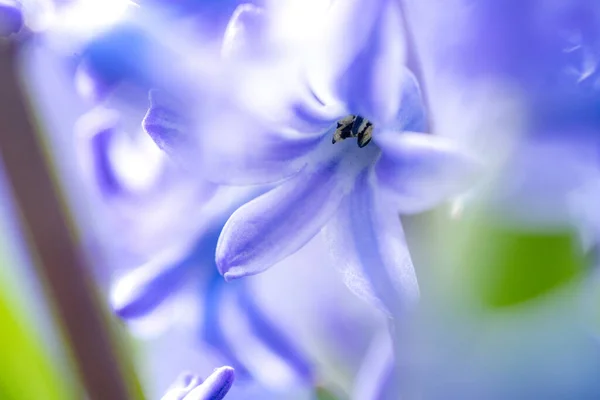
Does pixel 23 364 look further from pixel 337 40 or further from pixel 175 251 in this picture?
pixel 337 40

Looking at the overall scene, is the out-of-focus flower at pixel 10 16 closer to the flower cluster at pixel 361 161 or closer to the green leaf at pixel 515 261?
the flower cluster at pixel 361 161

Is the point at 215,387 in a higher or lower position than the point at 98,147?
lower

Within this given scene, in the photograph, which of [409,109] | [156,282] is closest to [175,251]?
[156,282]

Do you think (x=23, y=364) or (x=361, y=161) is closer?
(x=361, y=161)

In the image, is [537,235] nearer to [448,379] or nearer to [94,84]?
[448,379]

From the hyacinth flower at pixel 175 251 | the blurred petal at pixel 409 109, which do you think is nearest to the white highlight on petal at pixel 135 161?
the hyacinth flower at pixel 175 251
